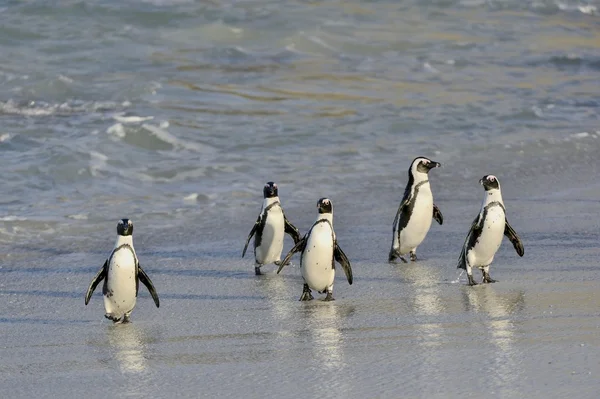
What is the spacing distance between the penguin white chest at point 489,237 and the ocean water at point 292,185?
156mm

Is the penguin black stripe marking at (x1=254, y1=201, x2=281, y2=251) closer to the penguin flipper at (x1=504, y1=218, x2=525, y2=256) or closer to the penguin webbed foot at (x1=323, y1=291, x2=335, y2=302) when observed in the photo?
the penguin webbed foot at (x1=323, y1=291, x2=335, y2=302)

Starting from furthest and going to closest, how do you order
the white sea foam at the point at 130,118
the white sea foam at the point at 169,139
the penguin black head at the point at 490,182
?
the white sea foam at the point at 130,118, the white sea foam at the point at 169,139, the penguin black head at the point at 490,182

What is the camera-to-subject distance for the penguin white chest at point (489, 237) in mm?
6812

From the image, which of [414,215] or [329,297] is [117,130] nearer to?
[414,215]

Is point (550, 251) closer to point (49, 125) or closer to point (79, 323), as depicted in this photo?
point (79, 323)

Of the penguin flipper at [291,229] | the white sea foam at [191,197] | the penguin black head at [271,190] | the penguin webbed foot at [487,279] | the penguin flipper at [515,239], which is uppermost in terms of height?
the penguin black head at [271,190]

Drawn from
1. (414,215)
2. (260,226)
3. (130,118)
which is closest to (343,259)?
(260,226)

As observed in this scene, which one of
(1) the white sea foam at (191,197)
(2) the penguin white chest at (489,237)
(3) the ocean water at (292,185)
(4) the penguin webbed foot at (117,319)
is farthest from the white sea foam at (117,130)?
(4) the penguin webbed foot at (117,319)

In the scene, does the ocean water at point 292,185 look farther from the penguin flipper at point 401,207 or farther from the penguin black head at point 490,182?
the penguin black head at point 490,182

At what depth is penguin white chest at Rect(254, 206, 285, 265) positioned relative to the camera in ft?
24.4

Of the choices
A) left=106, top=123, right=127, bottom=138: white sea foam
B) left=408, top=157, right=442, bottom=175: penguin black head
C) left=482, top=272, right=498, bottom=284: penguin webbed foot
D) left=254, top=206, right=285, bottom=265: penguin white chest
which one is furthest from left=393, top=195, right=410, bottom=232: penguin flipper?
left=106, top=123, right=127, bottom=138: white sea foam

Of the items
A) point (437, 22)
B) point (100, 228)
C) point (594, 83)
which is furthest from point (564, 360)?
point (437, 22)

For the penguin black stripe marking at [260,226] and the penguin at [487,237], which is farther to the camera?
the penguin black stripe marking at [260,226]

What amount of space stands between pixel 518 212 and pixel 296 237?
2000 millimetres
